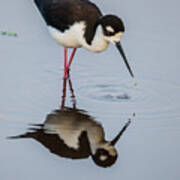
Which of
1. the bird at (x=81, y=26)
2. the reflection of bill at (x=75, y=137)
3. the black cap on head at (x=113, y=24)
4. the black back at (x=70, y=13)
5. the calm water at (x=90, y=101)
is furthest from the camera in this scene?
the black back at (x=70, y=13)

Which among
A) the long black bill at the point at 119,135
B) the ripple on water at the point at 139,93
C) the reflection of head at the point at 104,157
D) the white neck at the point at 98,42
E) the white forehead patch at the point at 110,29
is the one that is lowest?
the reflection of head at the point at 104,157

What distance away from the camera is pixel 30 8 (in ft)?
32.3

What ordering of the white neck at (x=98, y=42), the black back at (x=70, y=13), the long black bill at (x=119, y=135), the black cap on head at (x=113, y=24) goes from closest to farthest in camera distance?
the long black bill at (x=119, y=135)
the black cap on head at (x=113, y=24)
the white neck at (x=98, y=42)
the black back at (x=70, y=13)

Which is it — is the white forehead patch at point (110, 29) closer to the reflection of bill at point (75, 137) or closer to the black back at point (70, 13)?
the black back at point (70, 13)

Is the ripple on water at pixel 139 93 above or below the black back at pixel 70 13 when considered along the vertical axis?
below

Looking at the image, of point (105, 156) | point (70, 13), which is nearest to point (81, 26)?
point (70, 13)

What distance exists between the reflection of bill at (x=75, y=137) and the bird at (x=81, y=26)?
859mm

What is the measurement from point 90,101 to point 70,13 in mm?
1116

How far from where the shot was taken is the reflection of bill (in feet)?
20.0

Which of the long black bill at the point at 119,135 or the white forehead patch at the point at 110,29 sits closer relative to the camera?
the long black bill at the point at 119,135

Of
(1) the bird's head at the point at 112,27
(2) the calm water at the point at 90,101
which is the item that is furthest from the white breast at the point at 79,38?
(2) the calm water at the point at 90,101

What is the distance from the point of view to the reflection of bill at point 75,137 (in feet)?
20.0

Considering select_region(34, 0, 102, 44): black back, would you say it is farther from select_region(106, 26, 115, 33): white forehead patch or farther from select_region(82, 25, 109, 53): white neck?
select_region(106, 26, 115, 33): white forehead patch

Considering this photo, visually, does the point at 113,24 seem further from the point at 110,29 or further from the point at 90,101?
the point at 90,101
